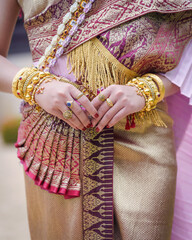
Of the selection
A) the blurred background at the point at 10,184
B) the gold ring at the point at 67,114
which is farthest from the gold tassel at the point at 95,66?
the blurred background at the point at 10,184

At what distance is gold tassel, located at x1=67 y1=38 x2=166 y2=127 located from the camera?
2.62 feet

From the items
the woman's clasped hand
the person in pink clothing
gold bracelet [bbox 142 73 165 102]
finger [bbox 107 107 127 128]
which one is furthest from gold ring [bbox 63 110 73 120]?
the person in pink clothing

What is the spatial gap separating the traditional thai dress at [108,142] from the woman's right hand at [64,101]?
7 cm

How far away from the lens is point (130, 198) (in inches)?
33.2

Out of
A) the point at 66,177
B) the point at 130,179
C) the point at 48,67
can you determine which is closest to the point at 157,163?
the point at 130,179

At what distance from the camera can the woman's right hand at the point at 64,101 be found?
0.74 meters

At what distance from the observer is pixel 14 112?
3947 mm

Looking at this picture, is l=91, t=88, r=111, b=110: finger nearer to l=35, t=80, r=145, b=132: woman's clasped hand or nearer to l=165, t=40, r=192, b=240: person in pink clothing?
l=35, t=80, r=145, b=132: woman's clasped hand

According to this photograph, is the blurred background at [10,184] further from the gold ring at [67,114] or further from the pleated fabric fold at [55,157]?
the gold ring at [67,114]

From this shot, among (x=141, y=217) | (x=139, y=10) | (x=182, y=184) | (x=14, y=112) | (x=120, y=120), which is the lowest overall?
(x=14, y=112)

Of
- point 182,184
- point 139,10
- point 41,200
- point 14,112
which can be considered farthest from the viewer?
point 14,112

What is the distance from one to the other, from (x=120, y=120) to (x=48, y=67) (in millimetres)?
224

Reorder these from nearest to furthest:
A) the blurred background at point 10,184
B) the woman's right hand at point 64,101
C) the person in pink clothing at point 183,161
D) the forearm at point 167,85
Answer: the woman's right hand at point 64,101 < the forearm at point 167,85 < the person in pink clothing at point 183,161 < the blurred background at point 10,184

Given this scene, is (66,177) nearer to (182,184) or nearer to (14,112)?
(182,184)
